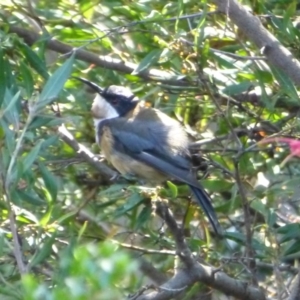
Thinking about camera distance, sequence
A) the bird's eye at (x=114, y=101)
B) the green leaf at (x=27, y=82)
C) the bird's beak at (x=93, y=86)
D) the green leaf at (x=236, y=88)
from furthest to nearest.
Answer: the bird's eye at (x=114, y=101), the bird's beak at (x=93, y=86), the green leaf at (x=236, y=88), the green leaf at (x=27, y=82)

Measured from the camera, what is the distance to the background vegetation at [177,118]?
2971 millimetres

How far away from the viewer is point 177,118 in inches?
167

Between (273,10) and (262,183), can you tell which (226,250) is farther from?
(273,10)

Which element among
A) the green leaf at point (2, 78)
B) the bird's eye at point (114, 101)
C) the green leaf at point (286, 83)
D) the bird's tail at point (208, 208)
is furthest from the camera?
the bird's eye at point (114, 101)

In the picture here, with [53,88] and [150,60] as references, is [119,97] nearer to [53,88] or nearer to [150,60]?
[150,60]

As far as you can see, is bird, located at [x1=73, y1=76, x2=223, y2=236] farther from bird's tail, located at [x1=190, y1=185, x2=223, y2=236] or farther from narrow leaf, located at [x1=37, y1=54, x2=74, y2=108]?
narrow leaf, located at [x1=37, y1=54, x2=74, y2=108]

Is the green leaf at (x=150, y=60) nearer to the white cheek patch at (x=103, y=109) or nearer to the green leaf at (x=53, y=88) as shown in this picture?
the green leaf at (x=53, y=88)

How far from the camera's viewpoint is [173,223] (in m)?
3.11

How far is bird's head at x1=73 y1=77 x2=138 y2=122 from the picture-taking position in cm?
455

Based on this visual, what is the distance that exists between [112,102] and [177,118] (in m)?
0.81

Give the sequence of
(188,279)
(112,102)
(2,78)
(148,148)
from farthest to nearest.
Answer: (112,102) → (148,148) → (188,279) → (2,78)

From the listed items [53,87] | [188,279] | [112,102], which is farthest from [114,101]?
[53,87]

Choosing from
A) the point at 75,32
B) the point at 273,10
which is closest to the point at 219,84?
the point at 273,10

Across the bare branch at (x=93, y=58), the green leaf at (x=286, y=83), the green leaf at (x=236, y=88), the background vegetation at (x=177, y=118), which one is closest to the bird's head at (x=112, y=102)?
the background vegetation at (x=177, y=118)
